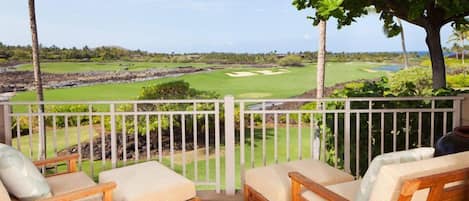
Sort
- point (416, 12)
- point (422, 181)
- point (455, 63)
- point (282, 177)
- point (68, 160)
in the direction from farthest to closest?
point (455, 63)
point (416, 12)
point (68, 160)
point (282, 177)
point (422, 181)

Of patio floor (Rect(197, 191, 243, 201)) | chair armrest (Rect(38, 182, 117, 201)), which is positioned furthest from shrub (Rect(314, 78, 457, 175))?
chair armrest (Rect(38, 182, 117, 201))

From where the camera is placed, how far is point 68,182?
2822 mm

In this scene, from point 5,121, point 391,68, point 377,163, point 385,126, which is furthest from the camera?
point 391,68

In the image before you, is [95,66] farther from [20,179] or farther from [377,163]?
[377,163]

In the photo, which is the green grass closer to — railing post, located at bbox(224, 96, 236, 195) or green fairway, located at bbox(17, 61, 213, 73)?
green fairway, located at bbox(17, 61, 213, 73)

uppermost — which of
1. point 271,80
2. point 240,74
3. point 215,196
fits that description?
point 240,74

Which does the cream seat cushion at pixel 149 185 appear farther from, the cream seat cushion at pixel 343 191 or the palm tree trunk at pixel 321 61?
the palm tree trunk at pixel 321 61

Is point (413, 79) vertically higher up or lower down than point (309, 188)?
higher up

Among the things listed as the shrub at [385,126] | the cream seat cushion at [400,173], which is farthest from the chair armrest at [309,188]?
the shrub at [385,126]

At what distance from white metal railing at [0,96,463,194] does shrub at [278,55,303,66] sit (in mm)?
Result: 833

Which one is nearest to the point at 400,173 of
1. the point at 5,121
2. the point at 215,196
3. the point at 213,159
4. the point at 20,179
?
the point at 20,179

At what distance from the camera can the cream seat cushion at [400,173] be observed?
171 cm

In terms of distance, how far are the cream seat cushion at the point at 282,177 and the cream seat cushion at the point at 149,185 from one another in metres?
0.45

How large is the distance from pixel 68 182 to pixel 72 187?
13 centimetres
